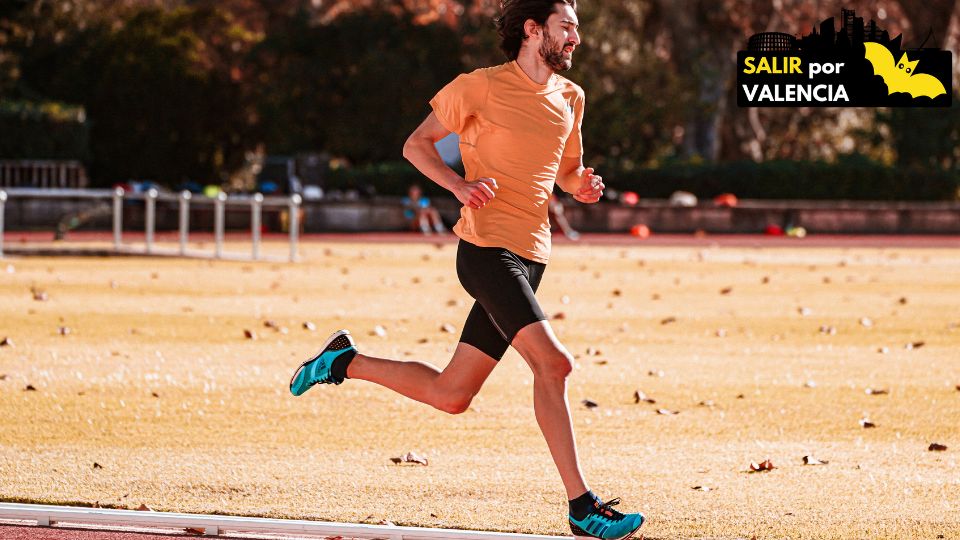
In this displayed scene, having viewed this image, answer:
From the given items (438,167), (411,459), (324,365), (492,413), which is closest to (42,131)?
(492,413)

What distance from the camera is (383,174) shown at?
132 feet

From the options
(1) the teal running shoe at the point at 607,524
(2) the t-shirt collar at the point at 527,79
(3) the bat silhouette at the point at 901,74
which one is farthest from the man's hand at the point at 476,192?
(3) the bat silhouette at the point at 901,74

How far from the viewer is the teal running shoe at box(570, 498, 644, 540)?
565 centimetres

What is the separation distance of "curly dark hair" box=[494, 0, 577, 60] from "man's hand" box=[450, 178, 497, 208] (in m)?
0.53

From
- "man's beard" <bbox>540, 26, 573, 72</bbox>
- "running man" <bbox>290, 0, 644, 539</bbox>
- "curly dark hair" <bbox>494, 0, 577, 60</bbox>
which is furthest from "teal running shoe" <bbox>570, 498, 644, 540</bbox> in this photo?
"curly dark hair" <bbox>494, 0, 577, 60</bbox>

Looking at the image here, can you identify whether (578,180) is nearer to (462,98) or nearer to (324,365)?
(462,98)

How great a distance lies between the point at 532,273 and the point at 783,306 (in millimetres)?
11965

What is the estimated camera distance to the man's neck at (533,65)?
6.07 m

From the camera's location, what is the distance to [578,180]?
6.47 meters

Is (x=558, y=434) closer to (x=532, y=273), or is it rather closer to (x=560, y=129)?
(x=532, y=273)

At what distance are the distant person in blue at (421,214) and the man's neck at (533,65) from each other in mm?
29492

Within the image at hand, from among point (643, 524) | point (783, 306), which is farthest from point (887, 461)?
point (783, 306)

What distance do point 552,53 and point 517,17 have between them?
18 cm

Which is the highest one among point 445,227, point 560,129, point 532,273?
point 560,129
